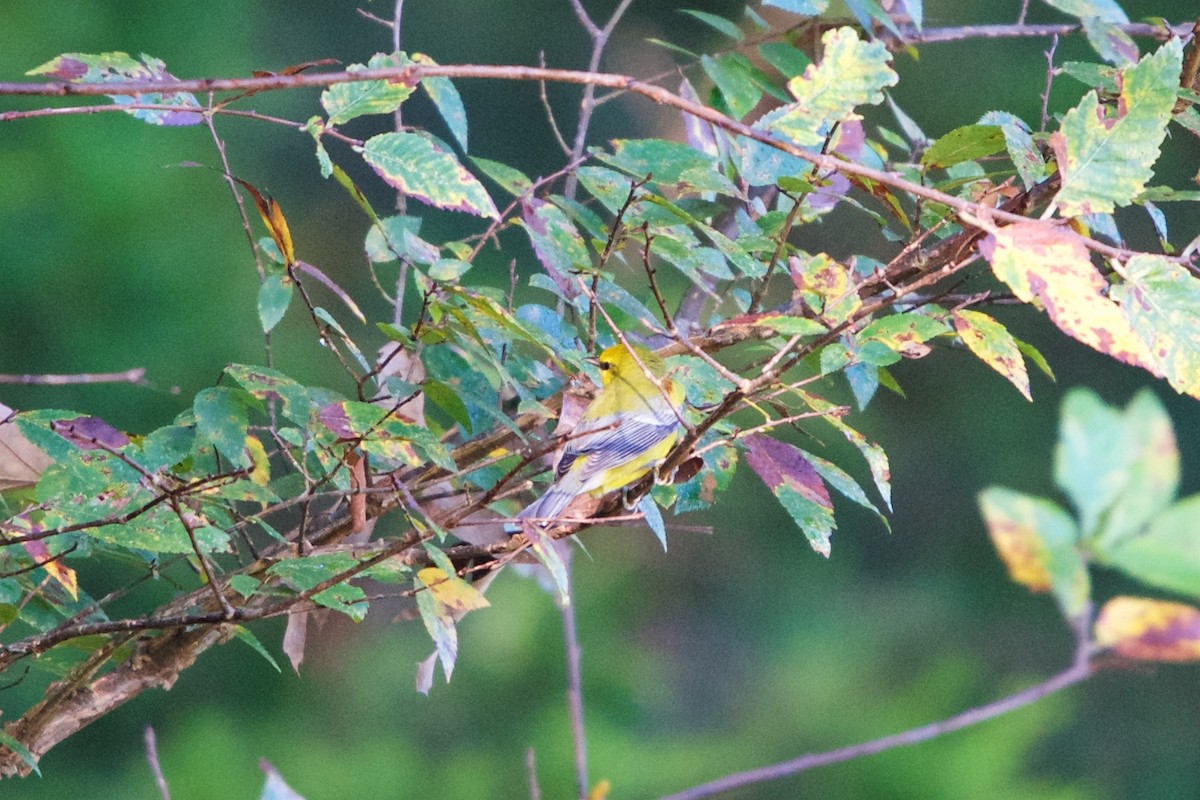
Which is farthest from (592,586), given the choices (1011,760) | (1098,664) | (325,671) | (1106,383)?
(1098,664)

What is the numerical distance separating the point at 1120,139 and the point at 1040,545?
181 mm

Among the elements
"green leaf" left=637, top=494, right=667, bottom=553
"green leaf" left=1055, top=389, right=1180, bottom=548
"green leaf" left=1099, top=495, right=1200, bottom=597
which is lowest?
"green leaf" left=637, top=494, right=667, bottom=553

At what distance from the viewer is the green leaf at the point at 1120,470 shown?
15cm

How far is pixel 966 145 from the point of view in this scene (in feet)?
1.53

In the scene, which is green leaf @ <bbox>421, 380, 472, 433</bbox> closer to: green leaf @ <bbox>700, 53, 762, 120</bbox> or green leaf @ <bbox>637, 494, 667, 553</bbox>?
green leaf @ <bbox>637, 494, 667, 553</bbox>

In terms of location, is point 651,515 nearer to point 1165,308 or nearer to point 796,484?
point 796,484

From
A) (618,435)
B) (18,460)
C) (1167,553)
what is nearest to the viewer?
(1167,553)

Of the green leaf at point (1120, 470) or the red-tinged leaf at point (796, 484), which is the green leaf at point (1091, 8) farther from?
the green leaf at point (1120, 470)

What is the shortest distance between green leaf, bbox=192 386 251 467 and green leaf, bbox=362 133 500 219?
108mm

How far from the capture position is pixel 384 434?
0.45 m

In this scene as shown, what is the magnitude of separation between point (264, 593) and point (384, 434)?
89 millimetres

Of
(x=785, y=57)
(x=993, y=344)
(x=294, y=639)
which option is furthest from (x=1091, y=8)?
(x=294, y=639)

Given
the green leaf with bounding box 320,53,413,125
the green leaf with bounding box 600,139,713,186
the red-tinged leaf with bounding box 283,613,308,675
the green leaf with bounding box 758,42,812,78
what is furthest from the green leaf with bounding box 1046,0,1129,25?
the red-tinged leaf with bounding box 283,613,308,675

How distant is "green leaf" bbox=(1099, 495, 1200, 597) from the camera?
14 centimetres
